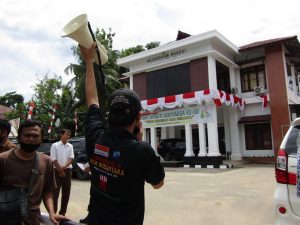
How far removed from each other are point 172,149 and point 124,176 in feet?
59.8

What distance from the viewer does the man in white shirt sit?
20.3ft

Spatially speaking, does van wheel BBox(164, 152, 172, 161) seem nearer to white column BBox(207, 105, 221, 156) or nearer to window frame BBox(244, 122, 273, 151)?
white column BBox(207, 105, 221, 156)

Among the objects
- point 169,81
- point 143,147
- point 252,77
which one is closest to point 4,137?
point 143,147

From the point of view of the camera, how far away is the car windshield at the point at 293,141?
3601 mm

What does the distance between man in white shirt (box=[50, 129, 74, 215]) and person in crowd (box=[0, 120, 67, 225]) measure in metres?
3.55

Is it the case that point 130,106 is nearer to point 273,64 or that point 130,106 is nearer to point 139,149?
point 139,149

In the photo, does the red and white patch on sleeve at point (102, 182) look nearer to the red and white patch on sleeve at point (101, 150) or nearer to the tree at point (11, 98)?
the red and white patch on sleeve at point (101, 150)

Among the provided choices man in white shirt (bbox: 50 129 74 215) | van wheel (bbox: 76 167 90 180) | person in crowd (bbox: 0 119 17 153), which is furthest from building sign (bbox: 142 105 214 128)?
person in crowd (bbox: 0 119 17 153)

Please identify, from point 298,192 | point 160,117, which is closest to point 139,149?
point 298,192

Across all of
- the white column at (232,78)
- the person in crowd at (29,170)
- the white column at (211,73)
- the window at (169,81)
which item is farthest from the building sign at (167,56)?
the person in crowd at (29,170)

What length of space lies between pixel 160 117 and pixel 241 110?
192 inches

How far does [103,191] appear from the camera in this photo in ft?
5.77

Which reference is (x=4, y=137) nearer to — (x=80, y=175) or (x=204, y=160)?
(x=80, y=175)

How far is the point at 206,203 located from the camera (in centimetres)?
727
